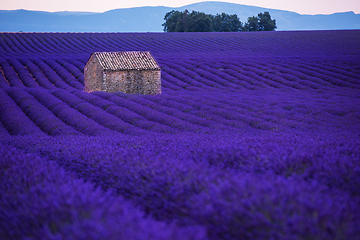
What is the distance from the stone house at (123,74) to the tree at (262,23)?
175 ft

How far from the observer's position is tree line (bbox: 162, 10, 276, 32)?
6250 cm

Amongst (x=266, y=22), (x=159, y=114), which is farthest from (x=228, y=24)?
(x=159, y=114)

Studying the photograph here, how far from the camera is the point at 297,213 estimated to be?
2.04 meters

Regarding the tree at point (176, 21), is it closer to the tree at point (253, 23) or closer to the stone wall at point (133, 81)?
the tree at point (253, 23)

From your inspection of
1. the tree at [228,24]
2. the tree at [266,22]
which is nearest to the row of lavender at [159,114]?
the tree at [266,22]

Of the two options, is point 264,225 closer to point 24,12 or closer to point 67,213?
point 67,213

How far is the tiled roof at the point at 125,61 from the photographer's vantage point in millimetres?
19141

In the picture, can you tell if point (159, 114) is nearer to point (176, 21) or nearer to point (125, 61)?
point (125, 61)


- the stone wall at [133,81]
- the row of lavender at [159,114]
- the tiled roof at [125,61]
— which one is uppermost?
the tiled roof at [125,61]

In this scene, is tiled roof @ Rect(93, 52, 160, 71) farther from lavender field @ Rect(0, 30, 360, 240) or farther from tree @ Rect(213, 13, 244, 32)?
tree @ Rect(213, 13, 244, 32)

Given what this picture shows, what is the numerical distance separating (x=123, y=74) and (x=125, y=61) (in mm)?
1011

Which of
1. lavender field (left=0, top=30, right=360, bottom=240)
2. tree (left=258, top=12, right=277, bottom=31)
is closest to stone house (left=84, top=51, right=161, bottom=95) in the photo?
lavender field (left=0, top=30, right=360, bottom=240)

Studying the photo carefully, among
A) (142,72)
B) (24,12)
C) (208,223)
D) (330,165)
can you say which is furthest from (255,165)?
(24,12)

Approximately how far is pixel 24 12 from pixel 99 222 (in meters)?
202
